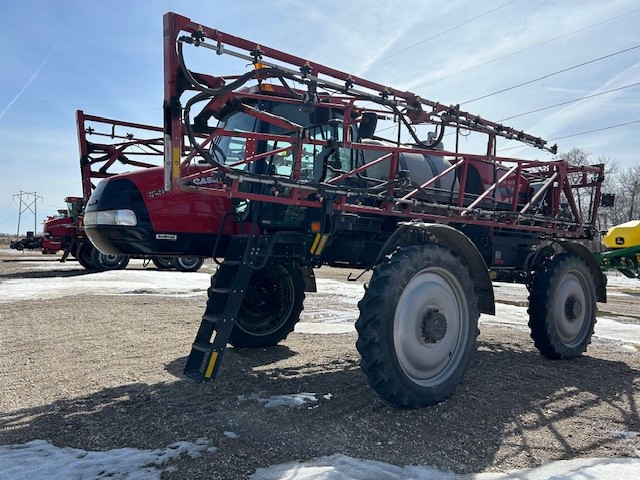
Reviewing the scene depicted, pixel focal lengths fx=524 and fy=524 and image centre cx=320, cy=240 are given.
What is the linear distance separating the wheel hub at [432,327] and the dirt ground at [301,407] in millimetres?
561

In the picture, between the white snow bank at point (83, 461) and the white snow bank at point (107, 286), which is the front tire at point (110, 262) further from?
the white snow bank at point (83, 461)

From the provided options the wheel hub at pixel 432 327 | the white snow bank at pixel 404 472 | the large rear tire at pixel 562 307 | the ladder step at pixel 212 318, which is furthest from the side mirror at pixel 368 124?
the white snow bank at pixel 404 472

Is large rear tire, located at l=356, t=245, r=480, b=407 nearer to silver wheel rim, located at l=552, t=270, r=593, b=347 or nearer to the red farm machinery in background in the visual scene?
the red farm machinery in background

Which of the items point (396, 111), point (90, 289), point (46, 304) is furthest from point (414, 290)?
point (90, 289)

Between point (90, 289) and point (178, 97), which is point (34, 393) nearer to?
point (178, 97)

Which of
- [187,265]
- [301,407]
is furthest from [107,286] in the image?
[301,407]

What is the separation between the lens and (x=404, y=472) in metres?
3.09

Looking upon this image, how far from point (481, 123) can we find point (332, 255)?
256 cm

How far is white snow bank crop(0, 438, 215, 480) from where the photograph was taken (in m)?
2.96

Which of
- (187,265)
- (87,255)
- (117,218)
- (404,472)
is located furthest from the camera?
(187,265)

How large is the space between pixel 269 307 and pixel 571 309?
3.77m

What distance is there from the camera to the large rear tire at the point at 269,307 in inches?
248

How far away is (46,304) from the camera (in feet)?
33.7

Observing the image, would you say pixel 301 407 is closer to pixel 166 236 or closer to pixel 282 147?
pixel 166 236
